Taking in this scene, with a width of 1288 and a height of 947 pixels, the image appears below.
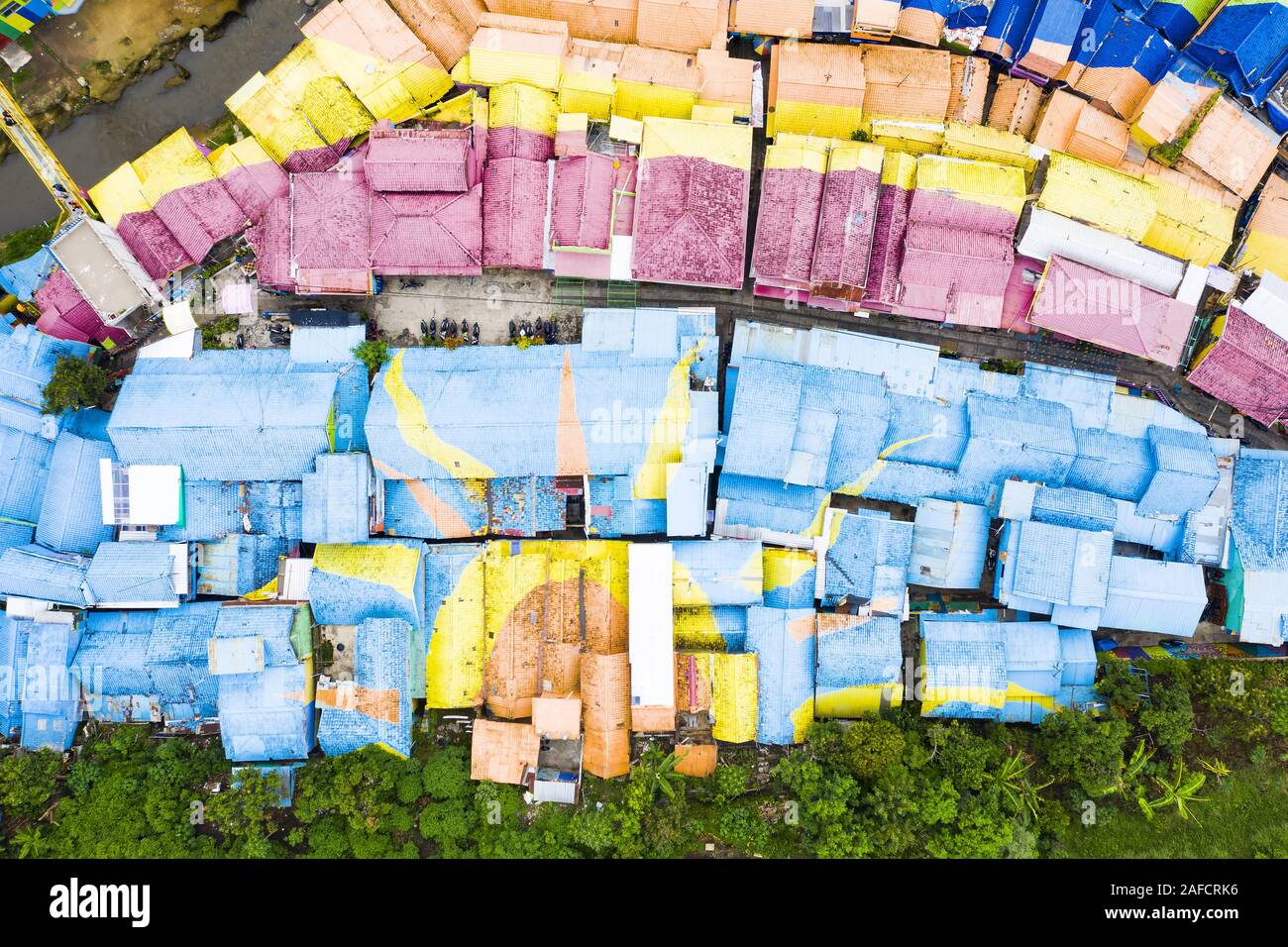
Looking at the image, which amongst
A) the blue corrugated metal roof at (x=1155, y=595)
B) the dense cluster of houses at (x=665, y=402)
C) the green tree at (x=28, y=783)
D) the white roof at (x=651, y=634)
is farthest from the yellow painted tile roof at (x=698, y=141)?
the green tree at (x=28, y=783)

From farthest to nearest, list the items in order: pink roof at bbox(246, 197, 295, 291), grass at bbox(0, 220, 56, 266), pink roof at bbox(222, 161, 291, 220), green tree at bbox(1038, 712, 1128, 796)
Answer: grass at bbox(0, 220, 56, 266) → pink roof at bbox(222, 161, 291, 220) → pink roof at bbox(246, 197, 295, 291) → green tree at bbox(1038, 712, 1128, 796)

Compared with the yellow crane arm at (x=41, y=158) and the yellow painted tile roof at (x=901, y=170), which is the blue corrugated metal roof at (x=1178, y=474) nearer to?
the yellow painted tile roof at (x=901, y=170)

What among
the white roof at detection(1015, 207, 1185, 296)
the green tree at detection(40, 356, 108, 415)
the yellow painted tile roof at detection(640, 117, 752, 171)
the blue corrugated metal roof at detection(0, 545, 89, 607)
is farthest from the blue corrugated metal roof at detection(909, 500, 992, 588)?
the green tree at detection(40, 356, 108, 415)

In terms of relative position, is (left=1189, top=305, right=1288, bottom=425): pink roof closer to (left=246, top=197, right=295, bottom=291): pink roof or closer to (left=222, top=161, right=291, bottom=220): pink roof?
(left=246, top=197, right=295, bottom=291): pink roof

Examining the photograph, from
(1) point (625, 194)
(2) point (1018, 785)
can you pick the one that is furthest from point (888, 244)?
Answer: (2) point (1018, 785)
